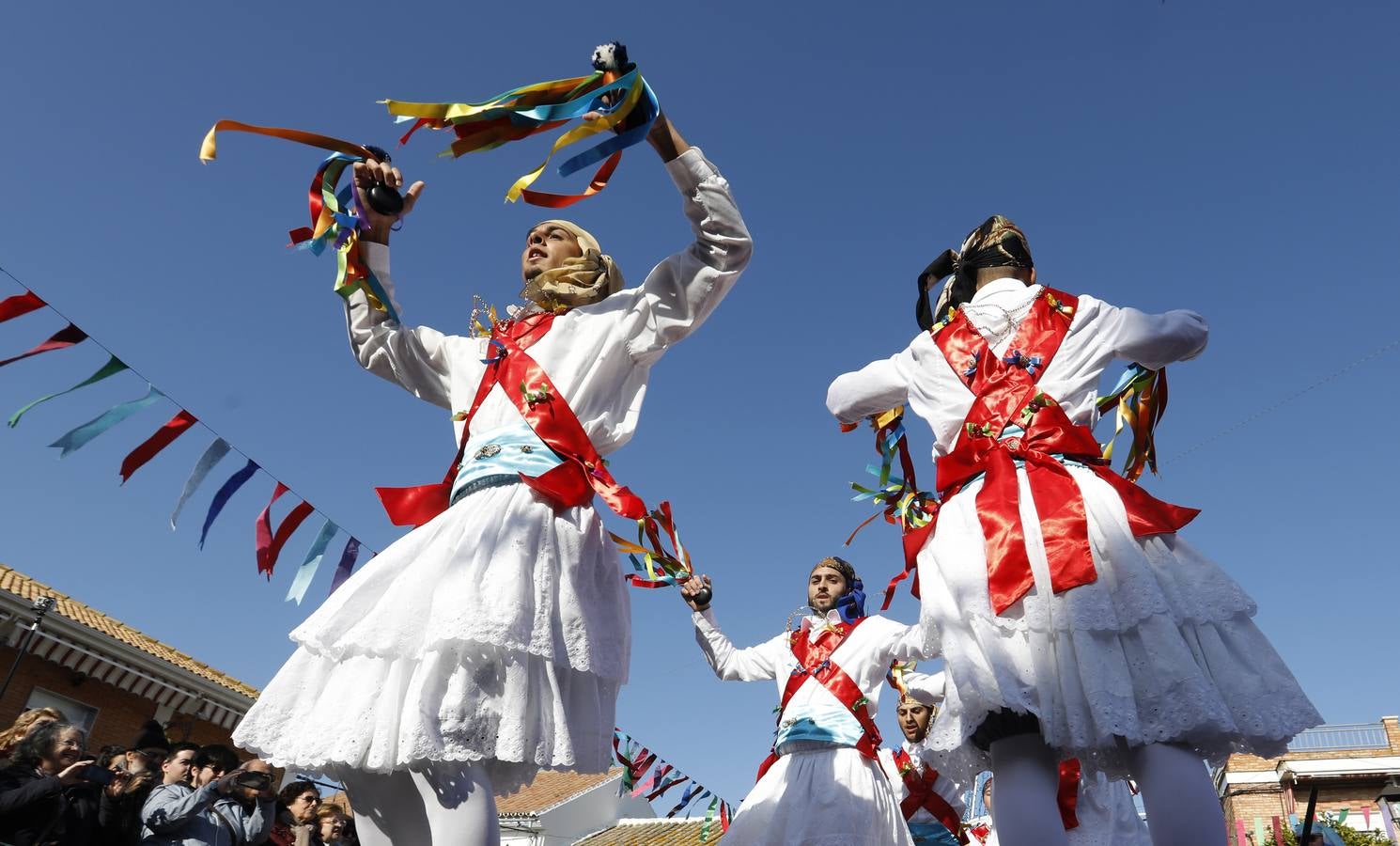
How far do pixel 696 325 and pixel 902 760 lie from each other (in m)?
3.70

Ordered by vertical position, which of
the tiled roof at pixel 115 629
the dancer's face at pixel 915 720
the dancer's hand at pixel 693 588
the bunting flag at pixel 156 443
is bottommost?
the dancer's face at pixel 915 720

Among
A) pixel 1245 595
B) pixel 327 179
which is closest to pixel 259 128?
pixel 327 179

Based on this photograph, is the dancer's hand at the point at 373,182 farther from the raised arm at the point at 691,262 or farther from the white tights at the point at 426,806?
the white tights at the point at 426,806

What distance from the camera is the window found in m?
14.0

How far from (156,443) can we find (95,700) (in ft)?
36.9

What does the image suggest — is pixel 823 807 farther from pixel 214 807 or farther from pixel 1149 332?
pixel 214 807

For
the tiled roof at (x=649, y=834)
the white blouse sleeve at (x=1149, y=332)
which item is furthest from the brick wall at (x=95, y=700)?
the white blouse sleeve at (x=1149, y=332)

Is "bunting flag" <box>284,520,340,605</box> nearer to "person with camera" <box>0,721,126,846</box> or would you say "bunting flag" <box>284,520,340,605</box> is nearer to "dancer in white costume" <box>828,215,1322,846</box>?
"person with camera" <box>0,721,126,846</box>

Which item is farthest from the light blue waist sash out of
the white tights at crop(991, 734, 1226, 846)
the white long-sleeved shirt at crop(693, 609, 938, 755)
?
the white long-sleeved shirt at crop(693, 609, 938, 755)

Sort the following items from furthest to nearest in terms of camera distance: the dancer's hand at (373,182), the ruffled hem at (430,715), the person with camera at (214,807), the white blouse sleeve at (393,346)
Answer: the person with camera at (214,807) → the white blouse sleeve at (393,346) → the dancer's hand at (373,182) → the ruffled hem at (430,715)

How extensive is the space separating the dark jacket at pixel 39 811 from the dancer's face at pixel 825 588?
371cm

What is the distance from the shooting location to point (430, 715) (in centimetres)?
228

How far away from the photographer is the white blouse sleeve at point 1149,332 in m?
3.01

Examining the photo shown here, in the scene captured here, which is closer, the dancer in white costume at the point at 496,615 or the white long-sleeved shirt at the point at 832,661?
the dancer in white costume at the point at 496,615
